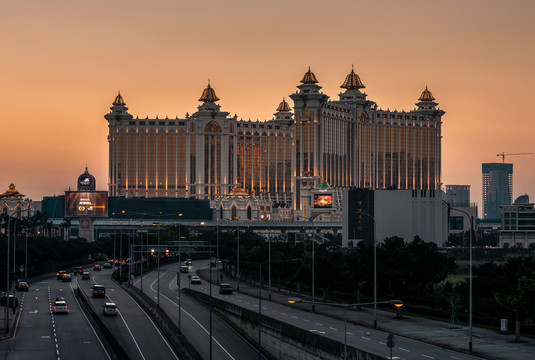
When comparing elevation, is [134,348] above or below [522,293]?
below

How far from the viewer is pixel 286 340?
76.9 metres

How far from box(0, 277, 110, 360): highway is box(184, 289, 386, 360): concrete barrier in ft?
45.9

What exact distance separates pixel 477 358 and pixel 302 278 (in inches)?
2186

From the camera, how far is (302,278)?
118125mm

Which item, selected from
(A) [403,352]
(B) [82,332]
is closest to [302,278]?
(B) [82,332]

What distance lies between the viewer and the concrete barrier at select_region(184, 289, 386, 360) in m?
64.4

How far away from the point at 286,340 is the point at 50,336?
22.7 metres

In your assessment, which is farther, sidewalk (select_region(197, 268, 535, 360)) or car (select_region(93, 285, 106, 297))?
car (select_region(93, 285, 106, 297))

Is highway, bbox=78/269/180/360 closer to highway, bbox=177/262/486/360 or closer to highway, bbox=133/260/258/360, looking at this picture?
highway, bbox=133/260/258/360

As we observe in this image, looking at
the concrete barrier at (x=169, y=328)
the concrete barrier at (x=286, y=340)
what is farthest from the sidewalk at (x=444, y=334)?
the concrete barrier at (x=169, y=328)

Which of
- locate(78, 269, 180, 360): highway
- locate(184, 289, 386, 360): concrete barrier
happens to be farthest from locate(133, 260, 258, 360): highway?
locate(78, 269, 180, 360): highway

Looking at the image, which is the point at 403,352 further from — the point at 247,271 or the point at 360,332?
the point at 247,271

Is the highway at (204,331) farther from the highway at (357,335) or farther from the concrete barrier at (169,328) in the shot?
the highway at (357,335)

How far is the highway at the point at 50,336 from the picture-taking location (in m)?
76.2
